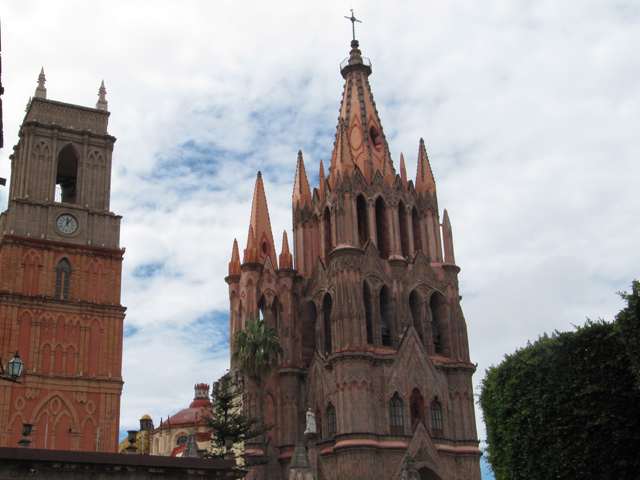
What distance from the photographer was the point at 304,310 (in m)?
50.8

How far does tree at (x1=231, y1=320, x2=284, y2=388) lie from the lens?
46219 mm

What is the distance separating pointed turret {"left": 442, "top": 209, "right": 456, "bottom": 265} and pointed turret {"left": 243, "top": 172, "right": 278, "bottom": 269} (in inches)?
447

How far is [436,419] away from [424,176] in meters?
17.2

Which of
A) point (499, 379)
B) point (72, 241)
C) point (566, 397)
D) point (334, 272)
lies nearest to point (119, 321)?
point (72, 241)

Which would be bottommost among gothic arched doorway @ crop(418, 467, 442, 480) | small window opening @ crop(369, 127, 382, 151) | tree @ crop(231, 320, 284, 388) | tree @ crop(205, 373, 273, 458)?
gothic arched doorway @ crop(418, 467, 442, 480)

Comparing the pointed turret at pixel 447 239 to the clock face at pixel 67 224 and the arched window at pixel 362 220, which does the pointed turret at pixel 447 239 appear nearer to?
the arched window at pixel 362 220

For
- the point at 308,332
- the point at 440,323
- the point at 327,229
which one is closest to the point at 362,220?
the point at 327,229

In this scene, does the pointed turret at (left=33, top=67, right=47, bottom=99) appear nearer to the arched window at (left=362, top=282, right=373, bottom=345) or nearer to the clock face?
the clock face

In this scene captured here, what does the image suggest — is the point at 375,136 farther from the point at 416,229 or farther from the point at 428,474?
the point at 428,474

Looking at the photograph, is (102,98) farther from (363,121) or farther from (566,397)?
(566,397)

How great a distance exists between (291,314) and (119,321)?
420 inches

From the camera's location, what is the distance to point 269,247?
5306cm

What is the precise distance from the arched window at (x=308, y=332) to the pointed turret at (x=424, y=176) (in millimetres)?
11343

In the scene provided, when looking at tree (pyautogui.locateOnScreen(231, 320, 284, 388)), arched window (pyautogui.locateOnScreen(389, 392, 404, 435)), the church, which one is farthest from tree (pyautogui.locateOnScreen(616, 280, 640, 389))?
tree (pyautogui.locateOnScreen(231, 320, 284, 388))
